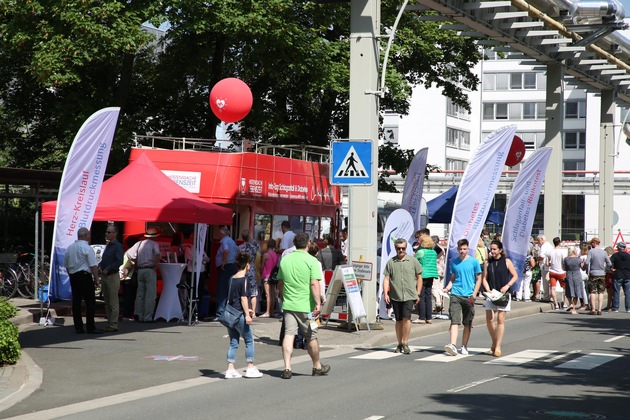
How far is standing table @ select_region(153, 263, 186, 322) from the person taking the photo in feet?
66.2

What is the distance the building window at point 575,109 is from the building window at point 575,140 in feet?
4.82

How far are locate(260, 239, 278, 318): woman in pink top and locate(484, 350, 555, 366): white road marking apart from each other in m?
6.79

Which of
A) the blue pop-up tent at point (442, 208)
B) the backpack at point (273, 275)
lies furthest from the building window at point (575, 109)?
the backpack at point (273, 275)

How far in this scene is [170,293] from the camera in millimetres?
20172

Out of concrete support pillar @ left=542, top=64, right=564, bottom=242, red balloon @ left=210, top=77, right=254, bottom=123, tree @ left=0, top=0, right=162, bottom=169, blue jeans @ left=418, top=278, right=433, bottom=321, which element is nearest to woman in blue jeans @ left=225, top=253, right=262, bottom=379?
blue jeans @ left=418, top=278, right=433, bottom=321

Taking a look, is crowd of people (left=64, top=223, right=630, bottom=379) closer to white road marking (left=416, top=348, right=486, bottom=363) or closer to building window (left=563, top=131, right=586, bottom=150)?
white road marking (left=416, top=348, right=486, bottom=363)

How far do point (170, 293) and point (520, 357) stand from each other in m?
7.45

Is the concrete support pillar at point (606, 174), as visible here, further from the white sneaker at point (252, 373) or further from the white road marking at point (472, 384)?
the white sneaker at point (252, 373)

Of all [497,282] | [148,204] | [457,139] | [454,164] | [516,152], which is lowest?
[497,282]

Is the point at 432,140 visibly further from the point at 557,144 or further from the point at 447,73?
the point at 557,144

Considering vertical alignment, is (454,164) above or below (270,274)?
above

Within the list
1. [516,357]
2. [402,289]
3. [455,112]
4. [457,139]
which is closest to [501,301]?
[516,357]

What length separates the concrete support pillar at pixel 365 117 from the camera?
61.0 feet

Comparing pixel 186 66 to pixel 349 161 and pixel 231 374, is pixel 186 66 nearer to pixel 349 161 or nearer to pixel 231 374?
pixel 349 161
